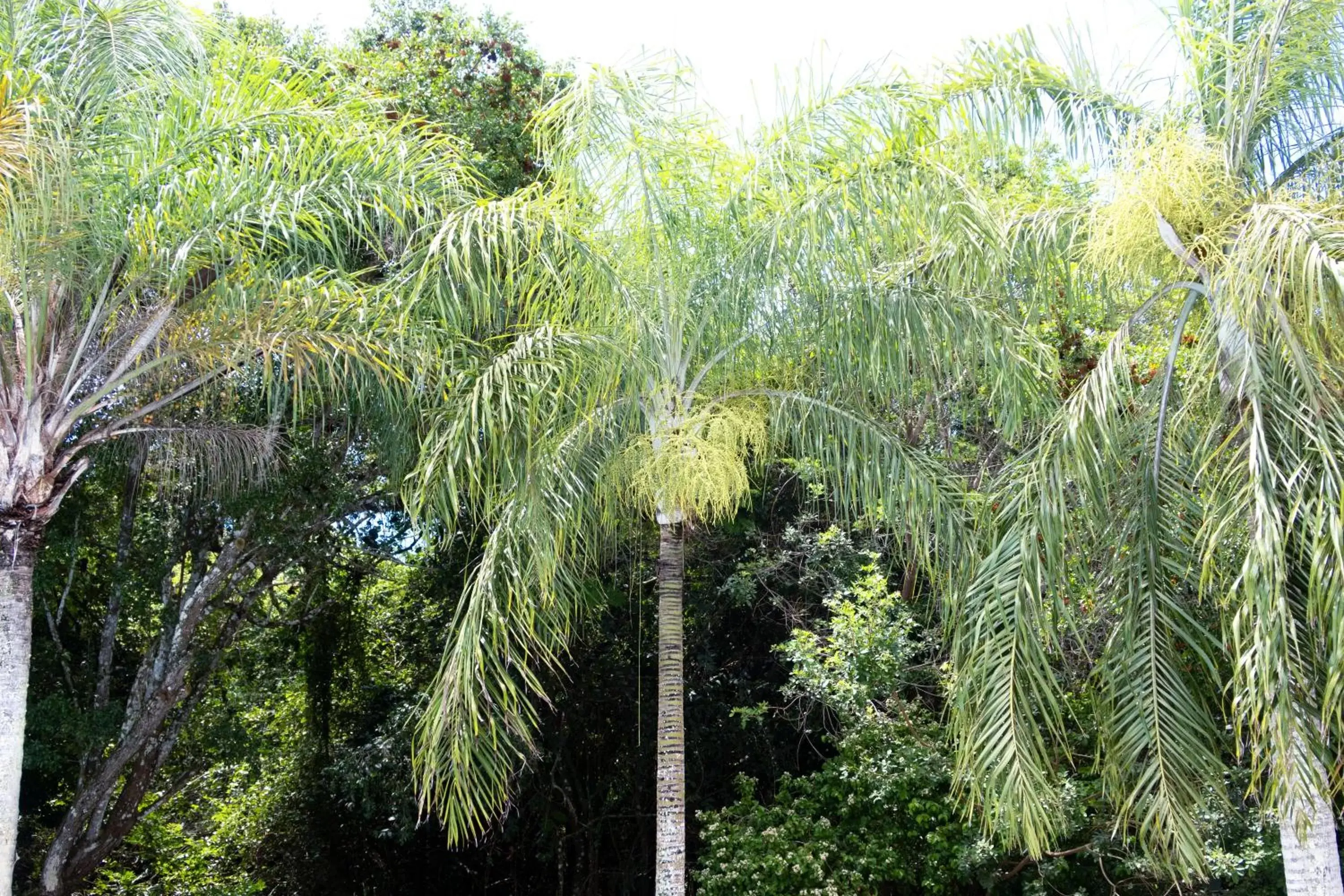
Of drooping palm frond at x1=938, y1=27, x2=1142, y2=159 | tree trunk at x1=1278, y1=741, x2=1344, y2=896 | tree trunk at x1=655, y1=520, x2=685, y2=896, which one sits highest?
drooping palm frond at x1=938, y1=27, x2=1142, y2=159

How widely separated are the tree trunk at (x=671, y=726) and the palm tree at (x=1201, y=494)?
1.63 metres

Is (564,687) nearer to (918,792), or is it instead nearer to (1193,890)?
(918,792)

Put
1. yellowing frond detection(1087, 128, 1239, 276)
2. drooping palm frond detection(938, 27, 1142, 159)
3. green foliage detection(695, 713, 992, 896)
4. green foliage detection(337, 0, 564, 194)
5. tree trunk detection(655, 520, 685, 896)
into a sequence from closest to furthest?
yellowing frond detection(1087, 128, 1239, 276)
drooping palm frond detection(938, 27, 1142, 159)
tree trunk detection(655, 520, 685, 896)
green foliage detection(695, 713, 992, 896)
green foliage detection(337, 0, 564, 194)

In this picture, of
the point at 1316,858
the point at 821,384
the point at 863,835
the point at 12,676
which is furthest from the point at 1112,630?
the point at 12,676

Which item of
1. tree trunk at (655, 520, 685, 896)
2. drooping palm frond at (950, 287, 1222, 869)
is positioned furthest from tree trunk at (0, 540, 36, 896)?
drooping palm frond at (950, 287, 1222, 869)

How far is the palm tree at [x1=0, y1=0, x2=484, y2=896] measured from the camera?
6734 millimetres

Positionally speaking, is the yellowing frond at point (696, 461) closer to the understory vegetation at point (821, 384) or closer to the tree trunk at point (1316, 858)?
the understory vegetation at point (821, 384)

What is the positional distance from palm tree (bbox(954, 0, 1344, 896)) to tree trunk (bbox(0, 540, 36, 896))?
16.1 ft

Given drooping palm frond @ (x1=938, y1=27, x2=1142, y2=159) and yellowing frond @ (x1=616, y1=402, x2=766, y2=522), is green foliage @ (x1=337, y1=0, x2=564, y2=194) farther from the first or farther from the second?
drooping palm frond @ (x1=938, y1=27, x2=1142, y2=159)

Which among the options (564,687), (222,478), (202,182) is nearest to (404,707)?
(564,687)

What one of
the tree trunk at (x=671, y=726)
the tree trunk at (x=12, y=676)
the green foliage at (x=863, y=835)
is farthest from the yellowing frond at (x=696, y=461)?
the tree trunk at (x=12, y=676)

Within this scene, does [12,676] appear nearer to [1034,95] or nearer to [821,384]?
[821,384]

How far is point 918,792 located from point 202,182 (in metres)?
6.14

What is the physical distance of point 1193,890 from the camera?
28.3ft
